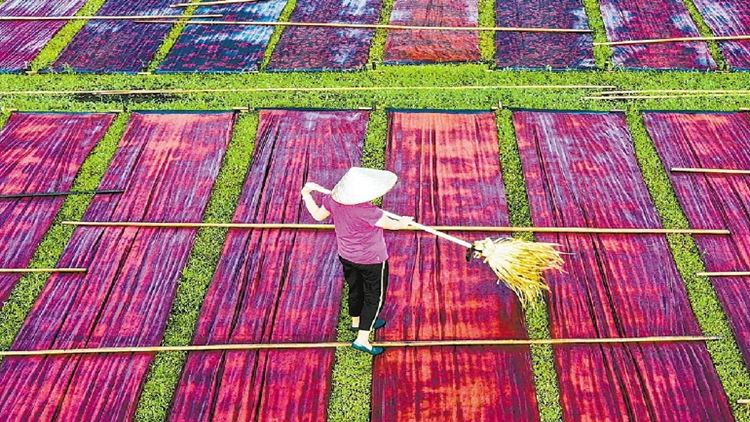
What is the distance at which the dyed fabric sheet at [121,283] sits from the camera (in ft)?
13.5

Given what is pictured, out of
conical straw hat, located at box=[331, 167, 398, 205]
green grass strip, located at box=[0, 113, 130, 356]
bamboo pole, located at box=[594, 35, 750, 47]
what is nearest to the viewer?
conical straw hat, located at box=[331, 167, 398, 205]

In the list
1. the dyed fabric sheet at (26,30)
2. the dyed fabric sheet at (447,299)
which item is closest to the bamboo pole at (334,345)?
the dyed fabric sheet at (447,299)

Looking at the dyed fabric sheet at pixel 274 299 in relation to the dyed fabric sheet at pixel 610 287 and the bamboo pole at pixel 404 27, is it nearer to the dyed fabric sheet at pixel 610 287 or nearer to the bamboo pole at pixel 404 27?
the dyed fabric sheet at pixel 610 287

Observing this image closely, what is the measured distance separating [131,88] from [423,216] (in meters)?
3.26

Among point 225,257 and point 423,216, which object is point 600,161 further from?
point 225,257

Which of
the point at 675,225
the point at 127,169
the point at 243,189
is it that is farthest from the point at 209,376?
the point at 675,225

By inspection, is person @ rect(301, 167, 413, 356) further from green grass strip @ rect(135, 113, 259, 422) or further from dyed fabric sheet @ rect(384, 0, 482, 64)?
dyed fabric sheet @ rect(384, 0, 482, 64)

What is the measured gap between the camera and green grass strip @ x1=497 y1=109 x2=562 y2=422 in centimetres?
405

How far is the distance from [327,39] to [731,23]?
162 inches

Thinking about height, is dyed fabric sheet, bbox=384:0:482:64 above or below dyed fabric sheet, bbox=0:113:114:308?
below

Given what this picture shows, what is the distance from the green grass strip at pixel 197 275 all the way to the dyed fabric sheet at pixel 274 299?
6 centimetres

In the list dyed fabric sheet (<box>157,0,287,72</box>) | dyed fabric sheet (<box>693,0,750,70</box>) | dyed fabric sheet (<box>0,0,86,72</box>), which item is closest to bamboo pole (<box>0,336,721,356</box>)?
dyed fabric sheet (<box>157,0,287,72</box>)

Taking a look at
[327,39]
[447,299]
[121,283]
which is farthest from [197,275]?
[327,39]

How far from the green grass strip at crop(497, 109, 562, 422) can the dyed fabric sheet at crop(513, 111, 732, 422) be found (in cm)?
5
